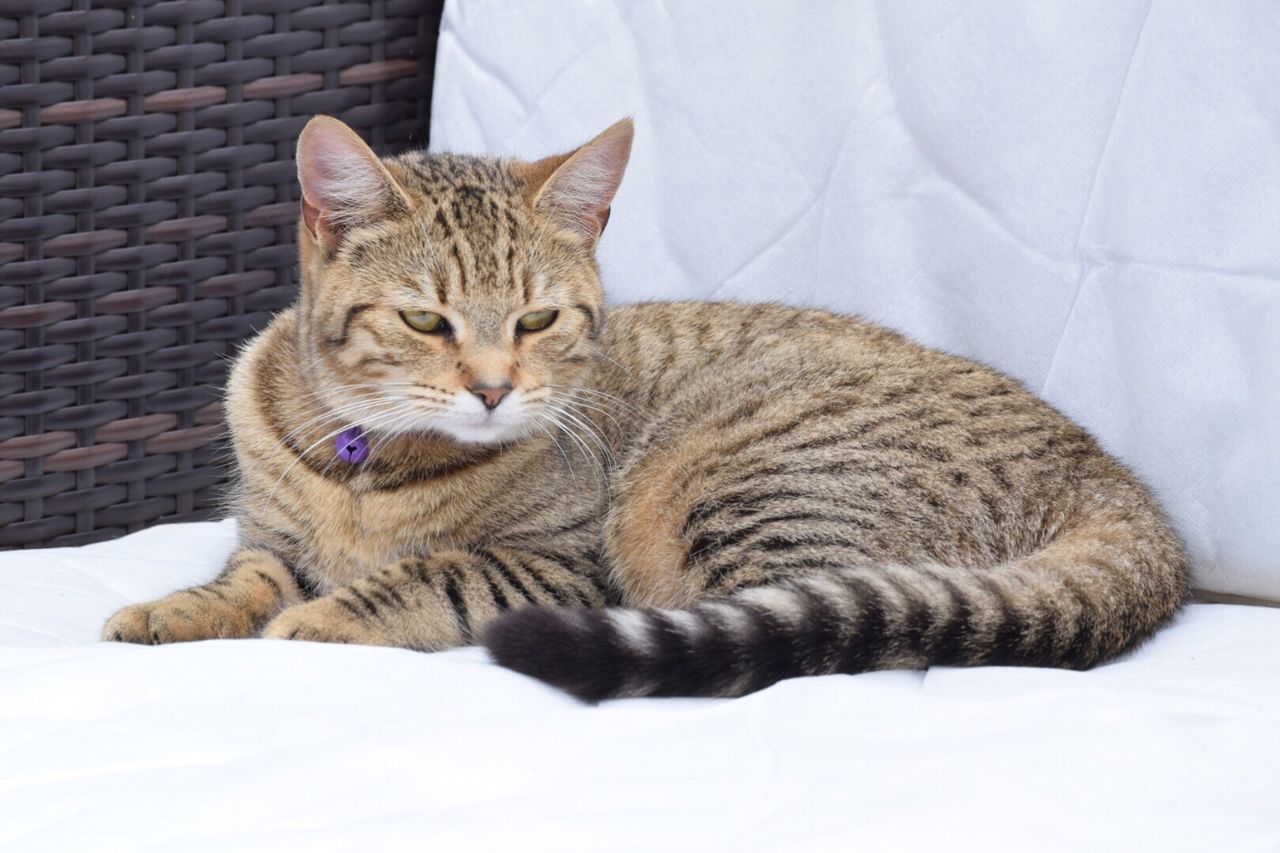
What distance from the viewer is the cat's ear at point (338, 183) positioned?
6.16 ft

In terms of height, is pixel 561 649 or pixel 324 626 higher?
pixel 561 649

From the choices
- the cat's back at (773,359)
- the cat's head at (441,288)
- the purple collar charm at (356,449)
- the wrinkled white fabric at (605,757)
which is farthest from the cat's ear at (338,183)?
the wrinkled white fabric at (605,757)

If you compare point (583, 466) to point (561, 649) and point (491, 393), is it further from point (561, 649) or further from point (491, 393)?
point (561, 649)

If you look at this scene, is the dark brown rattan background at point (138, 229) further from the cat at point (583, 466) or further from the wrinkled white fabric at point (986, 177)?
the wrinkled white fabric at point (986, 177)

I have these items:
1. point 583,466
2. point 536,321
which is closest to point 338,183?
point 536,321

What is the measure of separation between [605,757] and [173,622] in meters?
0.77

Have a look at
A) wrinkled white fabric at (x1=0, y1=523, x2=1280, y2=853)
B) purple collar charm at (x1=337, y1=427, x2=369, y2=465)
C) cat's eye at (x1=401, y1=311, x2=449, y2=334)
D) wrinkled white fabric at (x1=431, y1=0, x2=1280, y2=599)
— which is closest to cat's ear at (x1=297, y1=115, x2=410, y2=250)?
cat's eye at (x1=401, y1=311, x2=449, y2=334)

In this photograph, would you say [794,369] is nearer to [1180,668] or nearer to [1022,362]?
[1022,362]

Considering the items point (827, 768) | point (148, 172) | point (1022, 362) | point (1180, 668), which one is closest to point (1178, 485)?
point (1022, 362)

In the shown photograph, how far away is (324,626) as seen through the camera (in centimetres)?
180

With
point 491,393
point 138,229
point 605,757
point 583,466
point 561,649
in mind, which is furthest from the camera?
point 138,229

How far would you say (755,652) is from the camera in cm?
149

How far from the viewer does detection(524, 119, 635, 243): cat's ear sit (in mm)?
2037

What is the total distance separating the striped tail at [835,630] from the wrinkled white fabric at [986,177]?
1.51 ft
